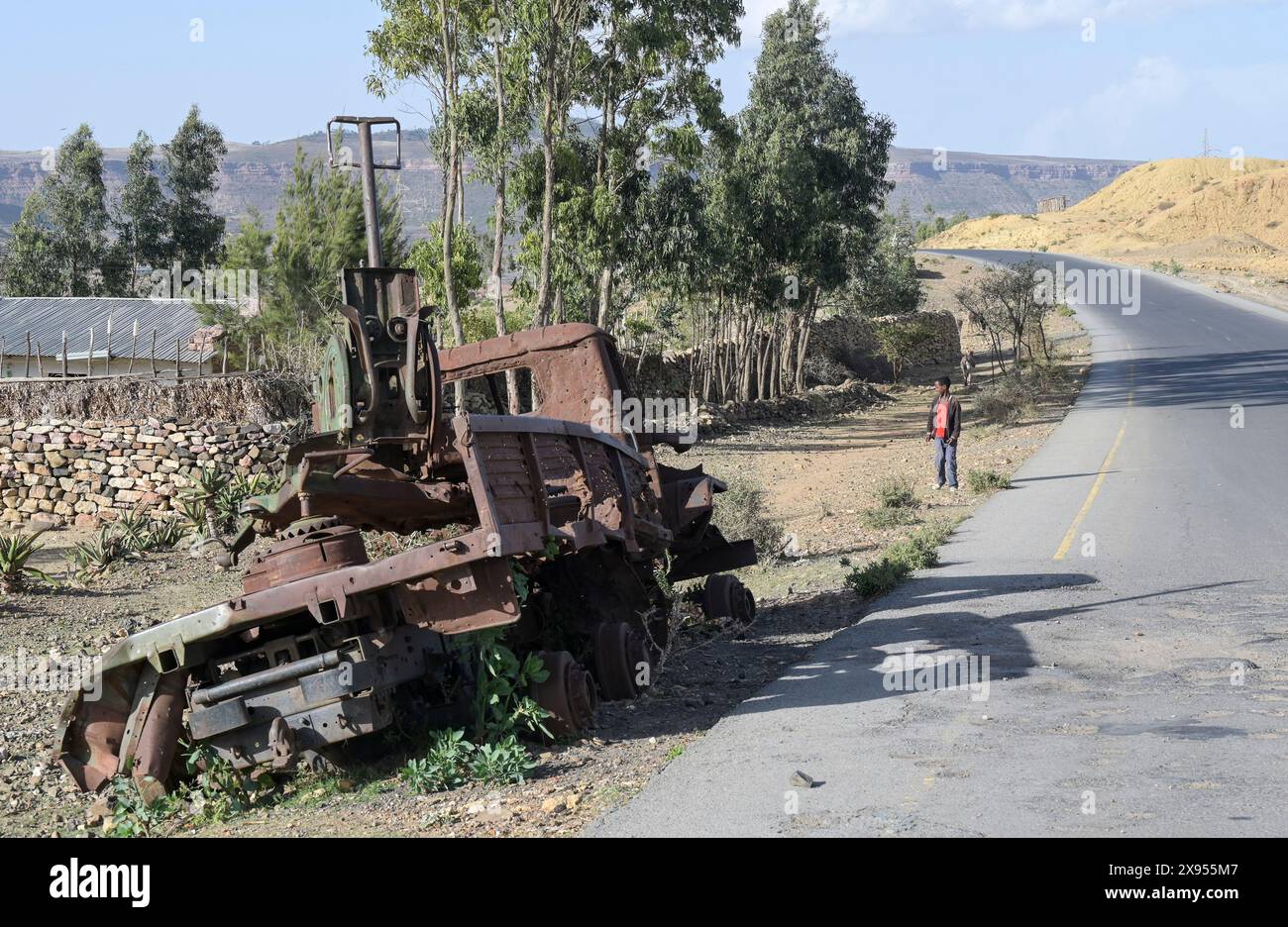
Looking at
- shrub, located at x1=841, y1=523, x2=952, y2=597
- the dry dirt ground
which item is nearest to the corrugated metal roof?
the dry dirt ground

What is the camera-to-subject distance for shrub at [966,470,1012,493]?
847 inches

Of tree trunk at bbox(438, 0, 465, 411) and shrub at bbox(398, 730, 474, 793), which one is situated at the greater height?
tree trunk at bbox(438, 0, 465, 411)

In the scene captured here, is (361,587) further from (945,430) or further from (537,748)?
(945,430)

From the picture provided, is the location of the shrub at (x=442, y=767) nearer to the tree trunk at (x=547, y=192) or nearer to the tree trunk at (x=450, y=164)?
the tree trunk at (x=450, y=164)

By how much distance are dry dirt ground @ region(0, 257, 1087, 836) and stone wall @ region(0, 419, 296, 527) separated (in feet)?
3.23

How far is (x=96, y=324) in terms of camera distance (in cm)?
3866

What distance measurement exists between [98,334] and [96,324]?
4.14 ft

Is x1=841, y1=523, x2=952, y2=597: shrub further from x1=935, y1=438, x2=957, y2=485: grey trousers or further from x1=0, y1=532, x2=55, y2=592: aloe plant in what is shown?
x1=0, y1=532, x2=55, y2=592: aloe plant

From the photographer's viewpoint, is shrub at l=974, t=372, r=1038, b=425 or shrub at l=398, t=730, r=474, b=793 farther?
shrub at l=974, t=372, r=1038, b=425

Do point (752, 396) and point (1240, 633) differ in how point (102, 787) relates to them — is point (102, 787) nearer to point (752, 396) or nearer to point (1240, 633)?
point (1240, 633)

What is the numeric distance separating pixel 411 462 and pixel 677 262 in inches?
839

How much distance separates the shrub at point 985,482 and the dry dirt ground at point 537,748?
0.81ft

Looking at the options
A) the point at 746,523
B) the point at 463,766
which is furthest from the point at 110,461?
the point at 463,766

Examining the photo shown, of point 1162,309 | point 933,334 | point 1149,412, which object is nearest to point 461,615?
point 1149,412
